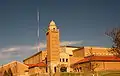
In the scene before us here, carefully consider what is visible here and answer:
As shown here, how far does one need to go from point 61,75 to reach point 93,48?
111 feet

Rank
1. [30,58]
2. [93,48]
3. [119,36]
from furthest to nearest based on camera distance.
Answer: [30,58], [93,48], [119,36]

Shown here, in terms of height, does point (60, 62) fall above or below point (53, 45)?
below

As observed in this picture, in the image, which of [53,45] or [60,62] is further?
[60,62]

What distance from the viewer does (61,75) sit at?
222ft

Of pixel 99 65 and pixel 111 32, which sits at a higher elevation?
pixel 111 32

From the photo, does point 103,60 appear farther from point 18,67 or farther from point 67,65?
point 18,67

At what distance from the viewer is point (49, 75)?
67.4 m

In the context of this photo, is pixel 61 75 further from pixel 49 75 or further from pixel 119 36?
pixel 119 36

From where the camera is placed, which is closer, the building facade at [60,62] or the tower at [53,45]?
the building facade at [60,62]

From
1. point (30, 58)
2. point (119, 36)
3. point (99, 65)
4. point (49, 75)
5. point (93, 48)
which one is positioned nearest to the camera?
point (119, 36)

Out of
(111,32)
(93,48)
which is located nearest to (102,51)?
(93,48)

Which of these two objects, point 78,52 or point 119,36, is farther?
point 78,52

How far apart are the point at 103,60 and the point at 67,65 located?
13748mm

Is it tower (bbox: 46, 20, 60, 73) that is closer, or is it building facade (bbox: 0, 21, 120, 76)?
building facade (bbox: 0, 21, 120, 76)
